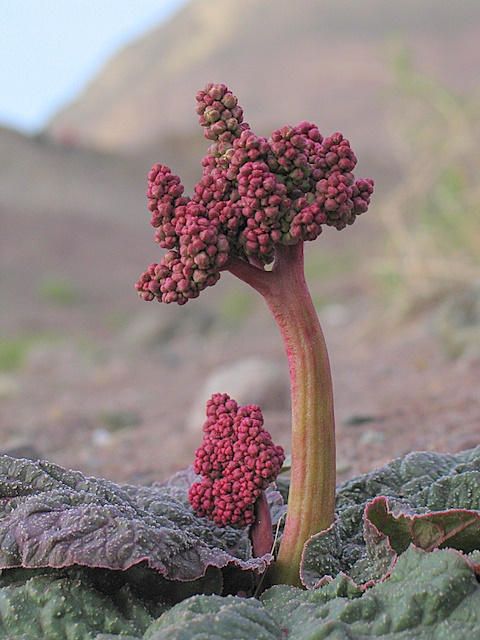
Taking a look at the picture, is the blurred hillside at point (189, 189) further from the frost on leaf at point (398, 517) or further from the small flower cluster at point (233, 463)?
the small flower cluster at point (233, 463)

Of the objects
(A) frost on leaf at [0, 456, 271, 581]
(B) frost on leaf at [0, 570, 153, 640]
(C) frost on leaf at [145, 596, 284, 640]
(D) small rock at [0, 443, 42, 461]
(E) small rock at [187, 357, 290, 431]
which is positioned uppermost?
(E) small rock at [187, 357, 290, 431]

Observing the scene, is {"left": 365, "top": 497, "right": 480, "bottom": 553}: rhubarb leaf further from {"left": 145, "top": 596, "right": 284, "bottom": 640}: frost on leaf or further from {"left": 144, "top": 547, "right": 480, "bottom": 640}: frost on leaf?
{"left": 145, "top": 596, "right": 284, "bottom": 640}: frost on leaf

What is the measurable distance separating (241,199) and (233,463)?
0.64 metres

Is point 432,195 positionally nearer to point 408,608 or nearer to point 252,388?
point 252,388

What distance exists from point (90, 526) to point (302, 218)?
77 cm

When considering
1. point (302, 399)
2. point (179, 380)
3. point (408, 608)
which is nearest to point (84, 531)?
point (302, 399)

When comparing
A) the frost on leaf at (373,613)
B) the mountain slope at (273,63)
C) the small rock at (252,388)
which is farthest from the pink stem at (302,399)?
the mountain slope at (273,63)

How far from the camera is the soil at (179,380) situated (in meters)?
4.07

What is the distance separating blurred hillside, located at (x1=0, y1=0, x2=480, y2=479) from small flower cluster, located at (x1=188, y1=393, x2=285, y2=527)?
1469 mm

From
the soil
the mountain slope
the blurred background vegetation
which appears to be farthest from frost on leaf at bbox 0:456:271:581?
the mountain slope

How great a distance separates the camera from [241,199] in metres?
1.51

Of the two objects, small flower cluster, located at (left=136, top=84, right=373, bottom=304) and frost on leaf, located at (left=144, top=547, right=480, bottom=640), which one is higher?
small flower cluster, located at (left=136, top=84, right=373, bottom=304)

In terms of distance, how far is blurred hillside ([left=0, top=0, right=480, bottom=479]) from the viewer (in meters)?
5.60

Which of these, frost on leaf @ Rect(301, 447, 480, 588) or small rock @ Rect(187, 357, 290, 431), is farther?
small rock @ Rect(187, 357, 290, 431)
